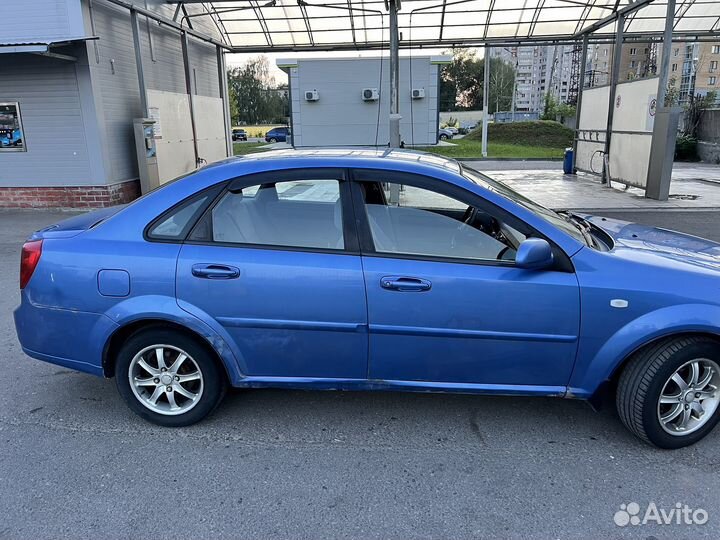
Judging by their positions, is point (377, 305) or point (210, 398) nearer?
point (377, 305)

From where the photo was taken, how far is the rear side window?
120 inches

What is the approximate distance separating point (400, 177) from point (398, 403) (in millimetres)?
1482

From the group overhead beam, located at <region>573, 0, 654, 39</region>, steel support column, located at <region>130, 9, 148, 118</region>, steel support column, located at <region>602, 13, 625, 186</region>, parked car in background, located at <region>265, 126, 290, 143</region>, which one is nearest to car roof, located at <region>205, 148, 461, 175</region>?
steel support column, located at <region>130, 9, 148, 118</region>

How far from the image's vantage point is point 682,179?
625 inches

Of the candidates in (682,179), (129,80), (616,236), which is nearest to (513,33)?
(682,179)

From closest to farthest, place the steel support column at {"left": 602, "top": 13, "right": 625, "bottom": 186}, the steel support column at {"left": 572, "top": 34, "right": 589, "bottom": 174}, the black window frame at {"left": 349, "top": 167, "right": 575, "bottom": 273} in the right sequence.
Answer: the black window frame at {"left": 349, "top": 167, "right": 575, "bottom": 273} → the steel support column at {"left": 602, "top": 13, "right": 625, "bottom": 186} → the steel support column at {"left": 572, "top": 34, "right": 589, "bottom": 174}

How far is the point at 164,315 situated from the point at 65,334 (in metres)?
0.68

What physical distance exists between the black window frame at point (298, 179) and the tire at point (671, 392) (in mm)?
1652

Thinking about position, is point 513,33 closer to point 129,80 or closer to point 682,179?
point 682,179

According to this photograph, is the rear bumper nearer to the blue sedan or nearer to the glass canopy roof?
the blue sedan

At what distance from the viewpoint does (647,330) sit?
2.74 metres

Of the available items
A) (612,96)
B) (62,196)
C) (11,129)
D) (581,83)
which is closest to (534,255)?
(62,196)

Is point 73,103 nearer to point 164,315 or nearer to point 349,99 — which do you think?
point 164,315

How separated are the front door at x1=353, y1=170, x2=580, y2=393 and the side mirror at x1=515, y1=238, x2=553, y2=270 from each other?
62mm
